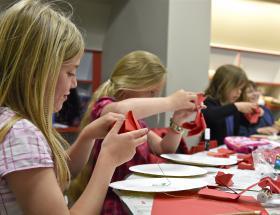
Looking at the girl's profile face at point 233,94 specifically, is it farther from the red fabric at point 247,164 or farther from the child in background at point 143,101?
the red fabric at point 247,164

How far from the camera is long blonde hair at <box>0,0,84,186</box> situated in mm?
853

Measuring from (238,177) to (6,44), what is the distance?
31.1 inches

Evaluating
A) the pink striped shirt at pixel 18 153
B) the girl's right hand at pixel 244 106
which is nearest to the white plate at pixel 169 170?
the pink striped shirt at pixel 18 153

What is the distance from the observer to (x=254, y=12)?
425cm

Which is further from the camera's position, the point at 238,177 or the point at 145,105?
the point at 145,105

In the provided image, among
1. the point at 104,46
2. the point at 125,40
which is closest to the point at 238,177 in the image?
the point at 125,40

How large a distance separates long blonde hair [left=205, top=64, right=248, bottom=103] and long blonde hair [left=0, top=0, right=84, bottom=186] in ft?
6.38

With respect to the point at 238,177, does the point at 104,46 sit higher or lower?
higher

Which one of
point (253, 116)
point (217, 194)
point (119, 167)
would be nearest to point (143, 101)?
point (119, 167)

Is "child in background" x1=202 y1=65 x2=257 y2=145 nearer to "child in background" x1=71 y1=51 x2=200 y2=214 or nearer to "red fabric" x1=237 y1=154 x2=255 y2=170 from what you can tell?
"child in background" x1=71 y1=51 x2=200 y2=214

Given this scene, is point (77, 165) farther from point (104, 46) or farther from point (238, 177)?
point (104, 46)

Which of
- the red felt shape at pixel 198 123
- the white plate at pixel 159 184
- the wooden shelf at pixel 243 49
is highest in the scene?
the wooden shelf at pixel 243 49

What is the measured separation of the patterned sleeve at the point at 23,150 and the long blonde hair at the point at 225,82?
2.02m

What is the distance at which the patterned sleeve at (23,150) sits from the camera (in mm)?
781
